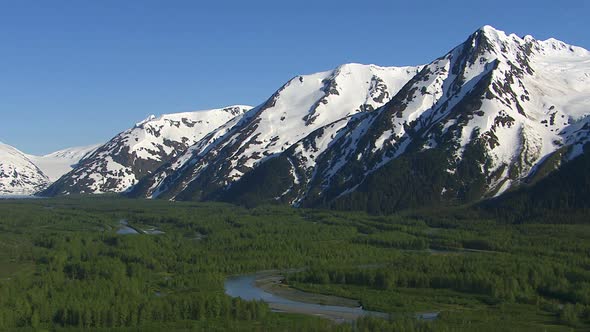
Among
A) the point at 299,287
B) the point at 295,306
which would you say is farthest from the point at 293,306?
the point at 299,287

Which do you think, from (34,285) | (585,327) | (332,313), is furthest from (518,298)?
(34,285)

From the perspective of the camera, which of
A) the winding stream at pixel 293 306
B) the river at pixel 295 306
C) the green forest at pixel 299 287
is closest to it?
the green forest at pixel 299 287

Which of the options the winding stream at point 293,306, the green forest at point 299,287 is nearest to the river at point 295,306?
the winding stream at point 293,306

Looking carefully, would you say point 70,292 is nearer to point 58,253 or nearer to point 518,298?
point 58,253

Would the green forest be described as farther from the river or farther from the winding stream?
the winding stream

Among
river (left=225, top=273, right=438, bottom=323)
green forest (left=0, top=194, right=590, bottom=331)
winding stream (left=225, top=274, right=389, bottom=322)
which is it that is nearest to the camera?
green forest (left=0, top=194, right=590, bottom=331)

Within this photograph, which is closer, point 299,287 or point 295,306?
point 295,306

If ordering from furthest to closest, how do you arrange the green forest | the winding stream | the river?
the winding stream
the river
the green forest

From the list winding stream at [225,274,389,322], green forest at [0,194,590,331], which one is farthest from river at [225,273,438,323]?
green forest at [0,194,590,331]

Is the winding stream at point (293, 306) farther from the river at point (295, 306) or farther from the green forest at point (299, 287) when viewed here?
the green forest at point (299, 287)

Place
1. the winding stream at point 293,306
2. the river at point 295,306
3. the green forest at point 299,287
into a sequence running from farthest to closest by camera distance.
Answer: the winding stream at point 293,306, the river at point 295,306, the green forest at point 299,287

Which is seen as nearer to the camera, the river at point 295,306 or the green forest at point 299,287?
the green forest at point 299,287

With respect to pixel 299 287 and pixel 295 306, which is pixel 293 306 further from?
pixel 299 287
